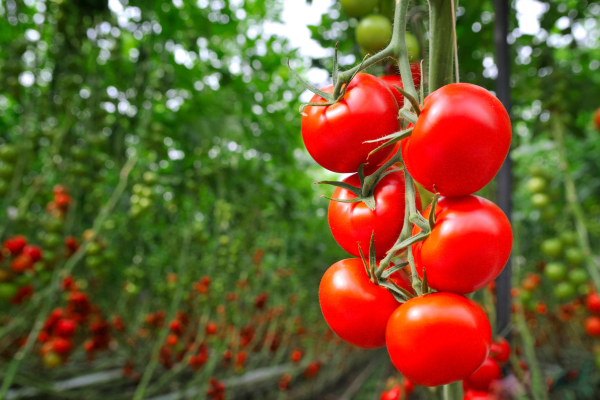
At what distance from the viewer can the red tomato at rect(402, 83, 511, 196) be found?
269mm

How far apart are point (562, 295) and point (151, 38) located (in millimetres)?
1754

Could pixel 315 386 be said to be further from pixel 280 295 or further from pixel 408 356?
pixel 408 356

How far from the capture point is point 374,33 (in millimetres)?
594

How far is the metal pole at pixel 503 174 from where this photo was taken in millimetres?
655

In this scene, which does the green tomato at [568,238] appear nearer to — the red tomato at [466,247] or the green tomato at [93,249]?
the red tomato at [466,247]

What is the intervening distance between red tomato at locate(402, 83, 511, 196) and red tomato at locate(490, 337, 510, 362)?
15.8 inches

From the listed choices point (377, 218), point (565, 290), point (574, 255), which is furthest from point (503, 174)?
point (565, 290)

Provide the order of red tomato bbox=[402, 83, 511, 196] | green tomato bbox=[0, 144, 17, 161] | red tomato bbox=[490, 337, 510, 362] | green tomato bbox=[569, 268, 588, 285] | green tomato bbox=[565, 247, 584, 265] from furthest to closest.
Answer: green tomato bbox=[569, 268, 588, 285] → green tomato bbox=[565, 247, 584, 265] → green tomato bbox=[0, 144, 17, 161] → red tomato bbox=[490, 337, 510, 362] → red tomato bbox=[402, 83, 511, 196]

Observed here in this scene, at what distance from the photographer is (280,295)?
10.5 ft

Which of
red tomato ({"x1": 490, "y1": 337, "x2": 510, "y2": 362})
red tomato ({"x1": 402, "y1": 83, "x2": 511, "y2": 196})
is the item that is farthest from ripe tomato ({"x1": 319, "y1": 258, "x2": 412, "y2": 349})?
red tomato ({"x1": 490, "y1": 337, "x2": 510, "y2": 362})

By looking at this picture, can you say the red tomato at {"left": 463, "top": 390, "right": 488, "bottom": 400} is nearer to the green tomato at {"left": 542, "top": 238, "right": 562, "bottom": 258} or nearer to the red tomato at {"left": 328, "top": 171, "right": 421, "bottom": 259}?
the red tomato at {"left": 328, "top": 171, "right": 421, "bottom": 259}

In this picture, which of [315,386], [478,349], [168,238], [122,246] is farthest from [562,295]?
[315,386]

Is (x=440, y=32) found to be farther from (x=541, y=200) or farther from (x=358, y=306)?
(x=541, y=200)

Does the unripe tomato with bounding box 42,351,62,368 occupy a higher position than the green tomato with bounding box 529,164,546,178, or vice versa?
the green tomato with bounding box 529,164,546,178
